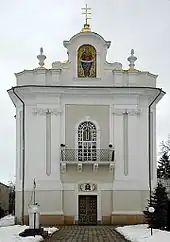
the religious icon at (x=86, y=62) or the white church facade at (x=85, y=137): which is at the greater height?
the religious icon at (x=86, y=62)

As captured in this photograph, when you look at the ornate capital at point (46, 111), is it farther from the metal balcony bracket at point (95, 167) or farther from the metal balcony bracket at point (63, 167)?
the metal balcony bracket at point (95, 167)

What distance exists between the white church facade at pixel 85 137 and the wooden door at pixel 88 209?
0.06m

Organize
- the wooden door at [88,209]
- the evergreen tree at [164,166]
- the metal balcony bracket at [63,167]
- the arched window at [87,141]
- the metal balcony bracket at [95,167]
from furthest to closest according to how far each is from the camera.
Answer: the evergreen tree at [164,166] < the arched window at [87,141] < the wooden door at [88,209] < the metal balcony bracket at [95,167] < the metal balcony bracket at [63,167]

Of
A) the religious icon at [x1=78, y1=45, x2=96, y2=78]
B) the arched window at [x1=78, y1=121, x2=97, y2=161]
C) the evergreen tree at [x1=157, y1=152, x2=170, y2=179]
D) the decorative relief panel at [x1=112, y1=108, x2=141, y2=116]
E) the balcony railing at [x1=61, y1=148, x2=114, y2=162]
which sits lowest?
the evergreen tree at [x1=157, y1=152, x2=170, y2=179]

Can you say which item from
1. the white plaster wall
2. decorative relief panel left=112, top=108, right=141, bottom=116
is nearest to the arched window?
decorative relief panel left=112, top=108, right=141, bottom=116

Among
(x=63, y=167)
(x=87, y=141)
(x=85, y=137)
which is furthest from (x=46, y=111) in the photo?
(x=63, y=167)

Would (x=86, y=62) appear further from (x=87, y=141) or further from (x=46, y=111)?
(x=87, y=141)

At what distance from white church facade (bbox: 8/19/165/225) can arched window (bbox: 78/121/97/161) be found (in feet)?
0.20

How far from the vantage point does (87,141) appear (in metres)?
37.9

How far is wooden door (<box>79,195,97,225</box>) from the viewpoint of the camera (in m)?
37.4

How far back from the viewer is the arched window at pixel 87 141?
3756cm

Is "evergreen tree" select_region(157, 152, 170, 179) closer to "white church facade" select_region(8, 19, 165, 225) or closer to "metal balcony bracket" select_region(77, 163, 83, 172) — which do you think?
"white church facade" select_region(8, 19, 165, 225)

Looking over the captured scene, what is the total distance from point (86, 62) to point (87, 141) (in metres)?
4.81

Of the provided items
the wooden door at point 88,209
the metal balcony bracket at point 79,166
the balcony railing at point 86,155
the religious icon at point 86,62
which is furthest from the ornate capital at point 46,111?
the wooden door at point 88,209
